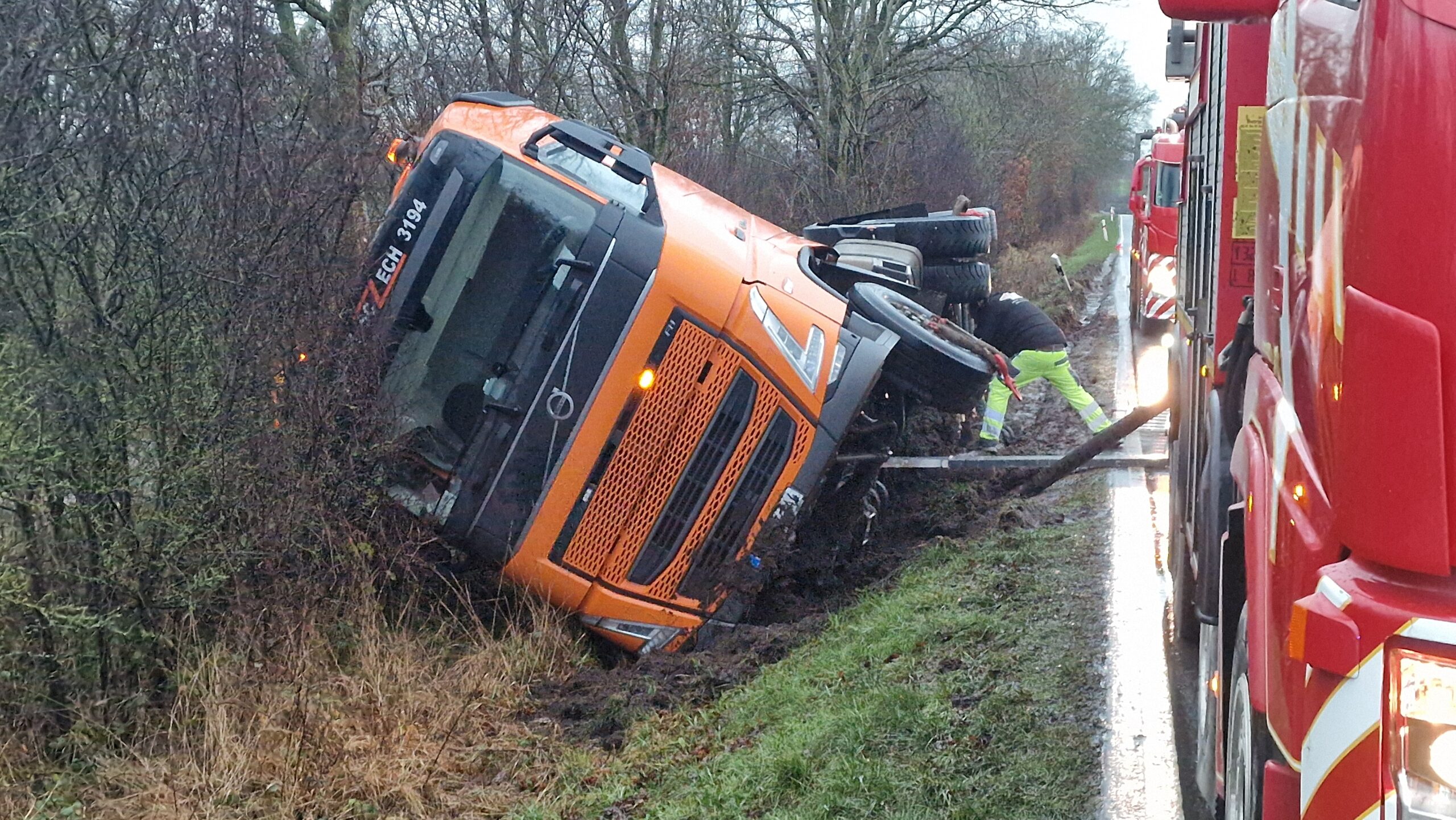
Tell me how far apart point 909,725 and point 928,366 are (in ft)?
11.0

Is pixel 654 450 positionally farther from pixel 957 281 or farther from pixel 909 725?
pixel 957 281

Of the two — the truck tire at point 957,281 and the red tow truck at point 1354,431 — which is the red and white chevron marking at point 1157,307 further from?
the red tow truck at point 1354,431

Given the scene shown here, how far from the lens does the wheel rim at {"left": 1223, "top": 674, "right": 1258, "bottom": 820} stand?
2609 mm

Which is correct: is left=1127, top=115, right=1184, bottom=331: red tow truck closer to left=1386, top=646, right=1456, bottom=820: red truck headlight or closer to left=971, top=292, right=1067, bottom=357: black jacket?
left=971, top=292, right=1067, bottom=357: black jacket

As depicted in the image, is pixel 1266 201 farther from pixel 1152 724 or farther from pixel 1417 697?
pixel 1152 724

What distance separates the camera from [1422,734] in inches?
70.2

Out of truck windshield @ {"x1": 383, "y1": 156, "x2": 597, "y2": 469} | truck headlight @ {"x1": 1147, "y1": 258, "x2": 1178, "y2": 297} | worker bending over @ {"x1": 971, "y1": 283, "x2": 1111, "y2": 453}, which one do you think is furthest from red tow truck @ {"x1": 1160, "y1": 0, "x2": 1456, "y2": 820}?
truck headlight @ {"x1": 1147, "y1": 258, "x2": 1178, "y2": 297}

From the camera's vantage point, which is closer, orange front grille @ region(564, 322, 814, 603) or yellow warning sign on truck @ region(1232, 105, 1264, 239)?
yellow warning sign on truck @ region(1232, 105, 1264, 239)

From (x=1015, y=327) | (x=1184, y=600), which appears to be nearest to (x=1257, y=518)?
(x=1184, y=600)

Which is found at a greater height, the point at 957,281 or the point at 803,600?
the point at 957,281

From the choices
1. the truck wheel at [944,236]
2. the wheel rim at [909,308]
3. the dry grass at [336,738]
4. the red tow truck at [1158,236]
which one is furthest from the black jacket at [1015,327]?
the dry grass at [336,738]

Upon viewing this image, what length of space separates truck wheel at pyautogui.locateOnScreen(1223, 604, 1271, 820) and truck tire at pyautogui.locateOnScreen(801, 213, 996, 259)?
7.90 meters

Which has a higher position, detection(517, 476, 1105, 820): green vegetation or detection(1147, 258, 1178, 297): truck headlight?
detection(1147, 258, 1178, 297): truck headlight

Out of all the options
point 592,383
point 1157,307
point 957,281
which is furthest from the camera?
point 1157,307
